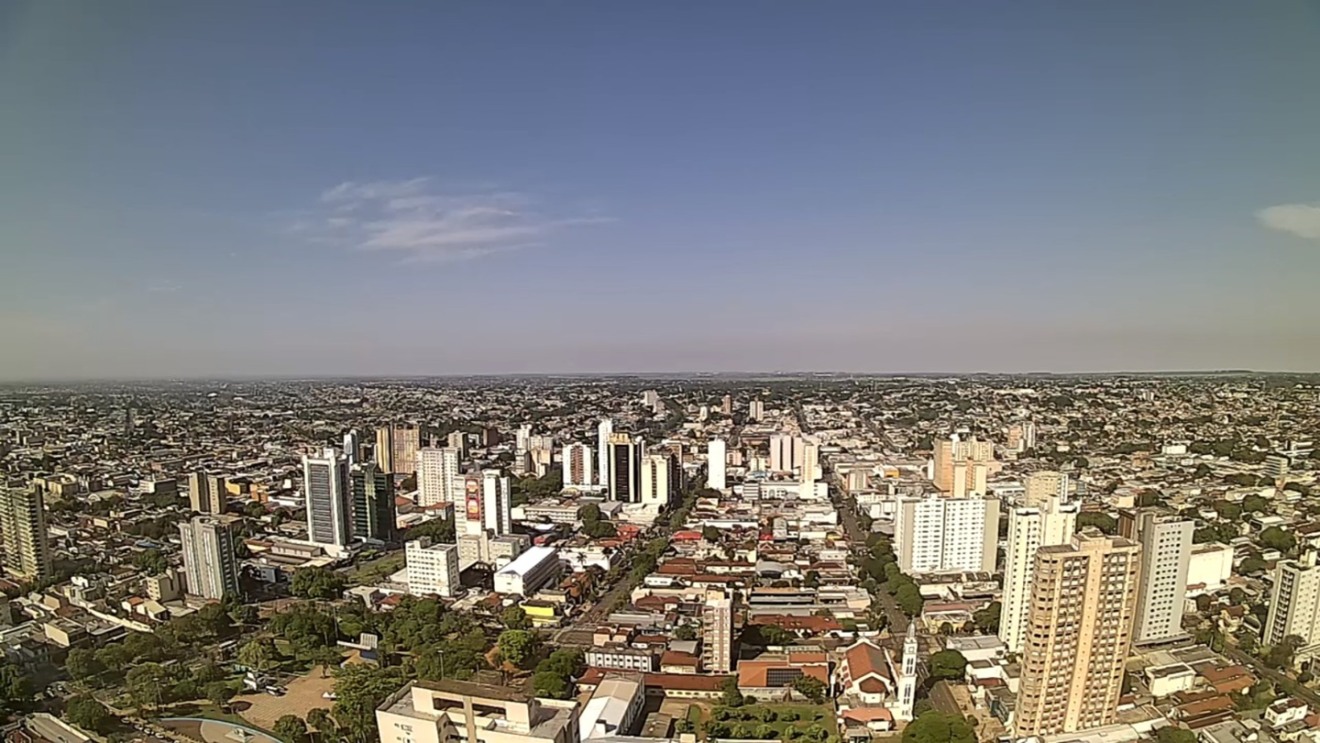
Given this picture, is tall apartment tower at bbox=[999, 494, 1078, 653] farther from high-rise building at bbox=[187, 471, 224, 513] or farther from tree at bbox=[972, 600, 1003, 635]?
high-rise building at bbox=[187, 471, 224, 513]

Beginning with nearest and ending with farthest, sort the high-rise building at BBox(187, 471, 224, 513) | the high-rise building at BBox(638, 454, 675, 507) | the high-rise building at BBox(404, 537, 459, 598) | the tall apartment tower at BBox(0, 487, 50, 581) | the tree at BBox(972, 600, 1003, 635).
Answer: the tree at BBox(972, 600, 1003, 635) < the tall apartment tower at BBox(0, 487, 50, 581) < the high-rise building at BBox(404, 537, 459, 598) < the high-rise building at BBox(187, 471, 224, 513) < the high-rise building at BBox(638, 454, 675, 507)

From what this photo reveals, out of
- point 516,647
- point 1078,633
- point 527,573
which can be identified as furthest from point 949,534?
Answer: point 516,647

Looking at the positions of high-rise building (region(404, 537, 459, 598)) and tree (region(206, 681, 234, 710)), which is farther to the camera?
high-rise building (region(404, 537, 459, 598))

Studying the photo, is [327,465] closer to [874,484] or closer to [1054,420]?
[874,484]

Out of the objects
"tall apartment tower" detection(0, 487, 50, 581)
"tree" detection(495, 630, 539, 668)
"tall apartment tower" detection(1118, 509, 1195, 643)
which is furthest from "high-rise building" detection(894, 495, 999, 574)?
"tall apartment tower" detection(0, 487, 50, 581)

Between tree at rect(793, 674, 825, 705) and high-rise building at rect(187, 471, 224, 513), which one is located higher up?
high-rise building at rect(187, 471, 224, 513)

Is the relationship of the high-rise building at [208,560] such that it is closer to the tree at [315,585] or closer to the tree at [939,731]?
the tree at [315,585]

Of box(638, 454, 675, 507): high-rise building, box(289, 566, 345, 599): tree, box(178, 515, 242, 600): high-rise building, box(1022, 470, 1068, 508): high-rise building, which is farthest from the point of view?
box(638, 454, 675, 507): high-rise building
